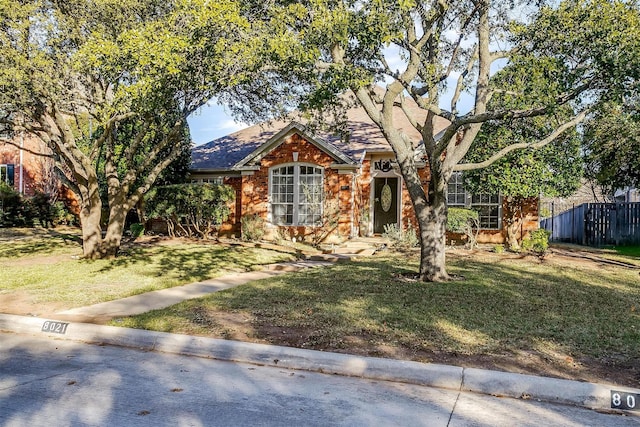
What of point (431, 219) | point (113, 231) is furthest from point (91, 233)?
point (431, 219)

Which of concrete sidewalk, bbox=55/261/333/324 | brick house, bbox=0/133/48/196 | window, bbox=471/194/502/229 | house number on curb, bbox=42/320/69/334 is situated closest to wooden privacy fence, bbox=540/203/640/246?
window, bbox=471/194/502/229

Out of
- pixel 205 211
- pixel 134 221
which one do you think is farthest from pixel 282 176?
pixel 134 221

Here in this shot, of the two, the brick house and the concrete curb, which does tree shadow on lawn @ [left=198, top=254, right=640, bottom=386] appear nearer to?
the concrete curb

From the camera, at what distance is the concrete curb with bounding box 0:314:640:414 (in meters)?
4.47

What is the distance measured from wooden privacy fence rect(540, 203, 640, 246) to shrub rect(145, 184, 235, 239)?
11.7 meters

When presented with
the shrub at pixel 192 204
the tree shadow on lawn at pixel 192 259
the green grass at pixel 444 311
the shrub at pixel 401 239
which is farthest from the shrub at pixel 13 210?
the green grass at pixel 444 311

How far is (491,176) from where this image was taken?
14859mm

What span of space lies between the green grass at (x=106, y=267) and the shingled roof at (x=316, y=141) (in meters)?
4.65

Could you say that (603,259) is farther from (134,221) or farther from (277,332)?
(134,221)

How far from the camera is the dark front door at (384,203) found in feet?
60.2

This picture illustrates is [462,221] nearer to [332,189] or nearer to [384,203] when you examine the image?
[384,203]

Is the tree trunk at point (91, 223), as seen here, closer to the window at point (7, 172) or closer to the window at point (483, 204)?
the window at point (483, 204)

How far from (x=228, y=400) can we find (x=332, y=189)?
13.9m

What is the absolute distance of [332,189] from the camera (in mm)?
17891
